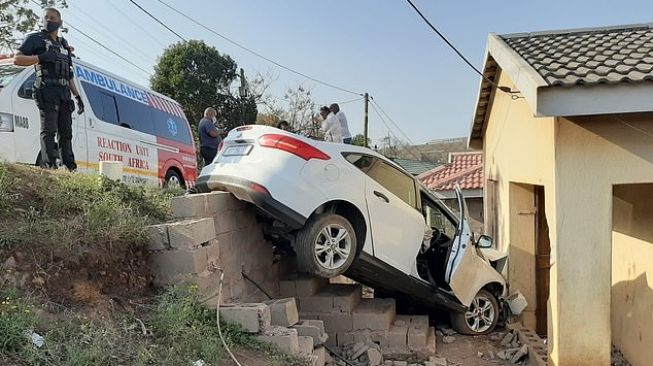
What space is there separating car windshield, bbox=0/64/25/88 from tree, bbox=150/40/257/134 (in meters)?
16.6

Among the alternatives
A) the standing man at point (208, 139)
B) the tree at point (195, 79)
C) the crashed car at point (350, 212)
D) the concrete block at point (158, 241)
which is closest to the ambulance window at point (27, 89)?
the crashed car at point (350, 212)

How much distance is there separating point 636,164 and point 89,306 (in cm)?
530

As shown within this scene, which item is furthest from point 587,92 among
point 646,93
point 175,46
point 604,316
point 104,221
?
point 175,46

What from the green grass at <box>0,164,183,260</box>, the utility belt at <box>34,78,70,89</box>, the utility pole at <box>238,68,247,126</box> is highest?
the utility pole at <box>238,68,247,126</box>

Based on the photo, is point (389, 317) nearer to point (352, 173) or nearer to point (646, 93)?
point (352, 173)

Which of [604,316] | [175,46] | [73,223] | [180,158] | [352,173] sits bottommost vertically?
[604,316]

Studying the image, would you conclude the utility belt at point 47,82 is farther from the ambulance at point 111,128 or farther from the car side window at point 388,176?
the car side window at point 388,176

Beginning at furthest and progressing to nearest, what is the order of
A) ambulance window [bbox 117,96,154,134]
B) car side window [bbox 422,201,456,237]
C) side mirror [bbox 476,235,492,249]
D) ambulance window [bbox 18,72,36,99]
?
ambulance window [bbox 117,96,154,134] → side mirror [bbox 476,235,492,249] → car side window [bbox 422,201,456,237] → ambulance window [bbox 18,72,36,99]

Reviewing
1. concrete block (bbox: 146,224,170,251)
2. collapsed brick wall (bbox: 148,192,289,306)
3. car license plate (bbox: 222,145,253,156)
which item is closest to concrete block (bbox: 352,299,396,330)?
collapsed brick wall (bbox: 148,192,289,306)

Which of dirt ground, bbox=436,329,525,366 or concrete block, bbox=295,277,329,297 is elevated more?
concrete block, bbox=295,277,329,297

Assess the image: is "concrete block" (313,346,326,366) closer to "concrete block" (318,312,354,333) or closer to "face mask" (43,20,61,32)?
"concrete block" (318,312,354,333)

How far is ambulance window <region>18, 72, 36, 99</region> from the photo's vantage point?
6355 millimetres

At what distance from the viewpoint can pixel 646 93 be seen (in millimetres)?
4902

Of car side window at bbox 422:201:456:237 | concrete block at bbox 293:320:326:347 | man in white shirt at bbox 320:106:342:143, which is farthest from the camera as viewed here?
man in white shirt at bbox 320:106:342:143
